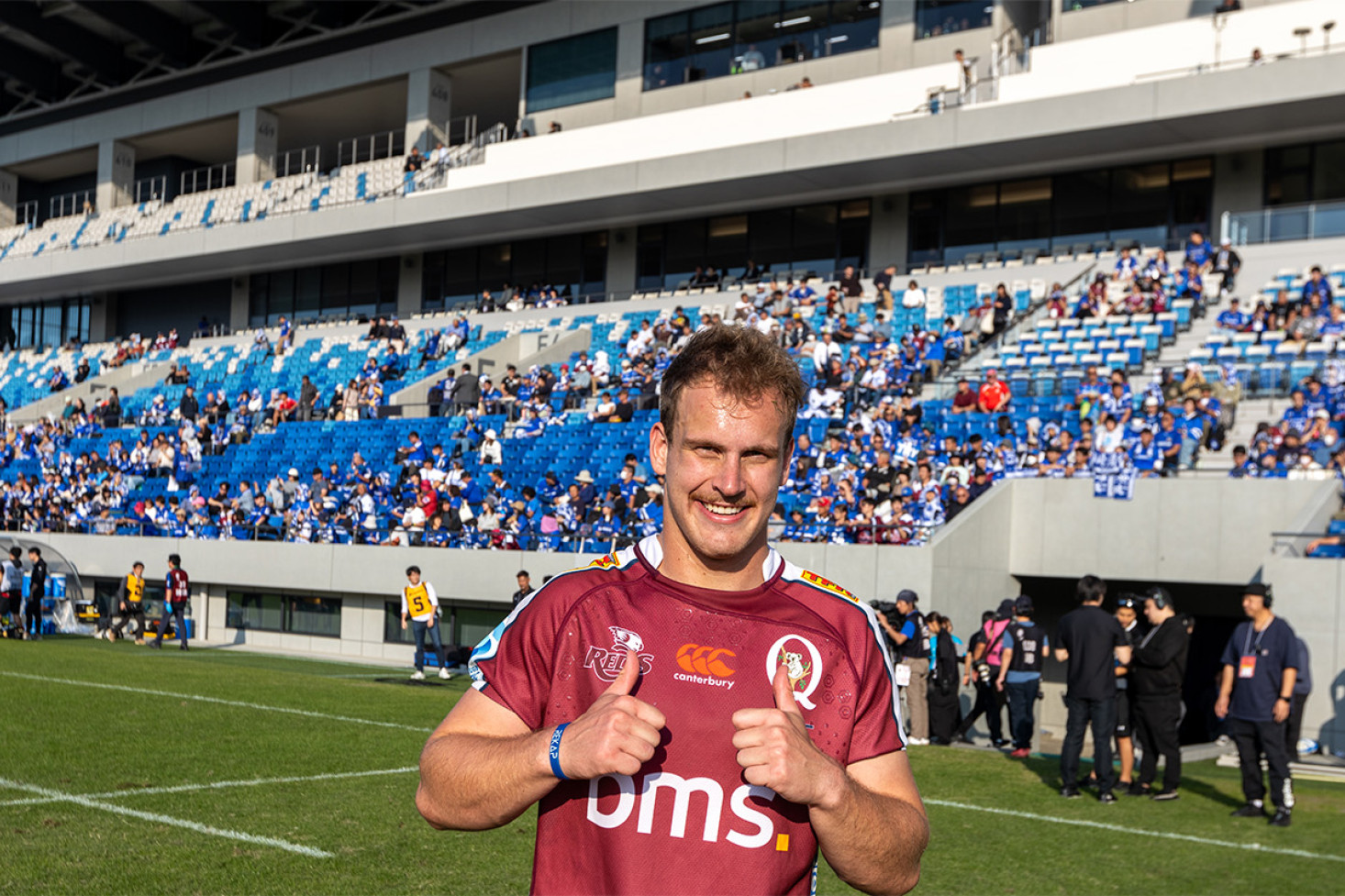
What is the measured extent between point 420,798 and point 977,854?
720 cm

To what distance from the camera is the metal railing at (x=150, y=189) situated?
167 feet

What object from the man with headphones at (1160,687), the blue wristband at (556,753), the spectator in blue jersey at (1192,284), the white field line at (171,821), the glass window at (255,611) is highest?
the spectator in blue jersey at (1192,284)

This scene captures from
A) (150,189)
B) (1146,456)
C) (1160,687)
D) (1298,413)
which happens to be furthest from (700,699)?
(150,189)

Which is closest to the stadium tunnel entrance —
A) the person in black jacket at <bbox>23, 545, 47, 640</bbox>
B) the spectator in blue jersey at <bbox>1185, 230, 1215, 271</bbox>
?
the spectator in blue jersey at <bbox>1185, 230, 1215, 271</bbox>

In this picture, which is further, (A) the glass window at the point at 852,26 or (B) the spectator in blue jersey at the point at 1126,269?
(A) the glass window at the point at 852,26

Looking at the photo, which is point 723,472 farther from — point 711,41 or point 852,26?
point 711,41

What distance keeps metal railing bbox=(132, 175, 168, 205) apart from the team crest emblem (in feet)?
172

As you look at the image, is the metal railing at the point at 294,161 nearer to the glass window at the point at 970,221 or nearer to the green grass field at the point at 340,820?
the glass window at the point at 970,221

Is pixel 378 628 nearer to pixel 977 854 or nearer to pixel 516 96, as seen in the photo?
pixel 977 854

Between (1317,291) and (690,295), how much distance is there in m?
16.2

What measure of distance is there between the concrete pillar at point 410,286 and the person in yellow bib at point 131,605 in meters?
17.7

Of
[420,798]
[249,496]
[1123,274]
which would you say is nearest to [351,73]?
[249,496]

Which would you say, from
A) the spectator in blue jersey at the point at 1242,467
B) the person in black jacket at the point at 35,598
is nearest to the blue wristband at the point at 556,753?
the spectator in blue jersey at the point at 1242,467

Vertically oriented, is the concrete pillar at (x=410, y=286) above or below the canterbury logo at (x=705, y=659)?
above
